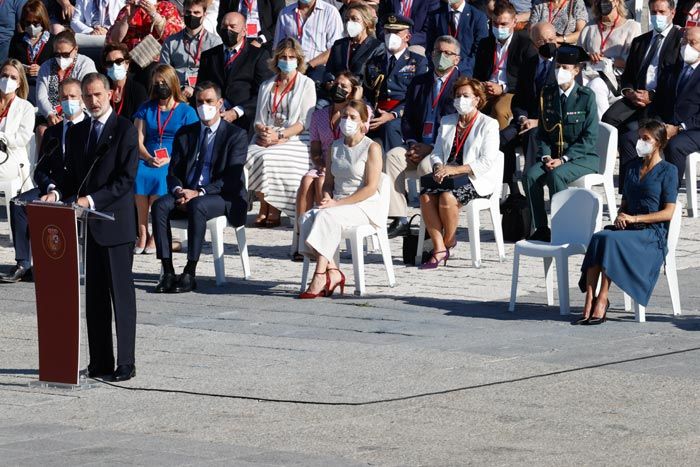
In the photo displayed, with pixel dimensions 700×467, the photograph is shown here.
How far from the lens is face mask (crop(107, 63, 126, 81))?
54.6ft

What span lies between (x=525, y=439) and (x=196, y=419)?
6.23 feet

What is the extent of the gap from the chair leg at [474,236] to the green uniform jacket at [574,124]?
101 centimetres

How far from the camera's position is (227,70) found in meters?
17.2

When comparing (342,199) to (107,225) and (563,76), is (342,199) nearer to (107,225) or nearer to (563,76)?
(563,76)

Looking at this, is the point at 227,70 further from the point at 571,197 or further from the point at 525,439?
the point at 525,439

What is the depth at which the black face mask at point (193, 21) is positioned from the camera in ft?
58.2

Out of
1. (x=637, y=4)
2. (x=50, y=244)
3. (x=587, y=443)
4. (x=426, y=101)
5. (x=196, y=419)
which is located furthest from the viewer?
(x=637, y=4)

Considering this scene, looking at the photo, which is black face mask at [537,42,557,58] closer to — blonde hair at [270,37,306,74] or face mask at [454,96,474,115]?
face mask at [454,96,474,115]

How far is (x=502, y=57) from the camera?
1669 cm

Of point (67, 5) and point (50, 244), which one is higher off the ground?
point (67, 5)

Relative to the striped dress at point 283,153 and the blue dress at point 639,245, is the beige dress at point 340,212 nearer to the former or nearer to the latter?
the striped dress at point 283,153

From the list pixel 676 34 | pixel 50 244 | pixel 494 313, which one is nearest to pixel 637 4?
pixel 676 34

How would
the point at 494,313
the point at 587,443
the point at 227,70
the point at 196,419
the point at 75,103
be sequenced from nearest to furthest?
the point at 587,443 → the point at 196,419 → the point at 494,313 → the point at 75,103 → the point at 227,70

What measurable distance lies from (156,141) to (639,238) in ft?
18.6
